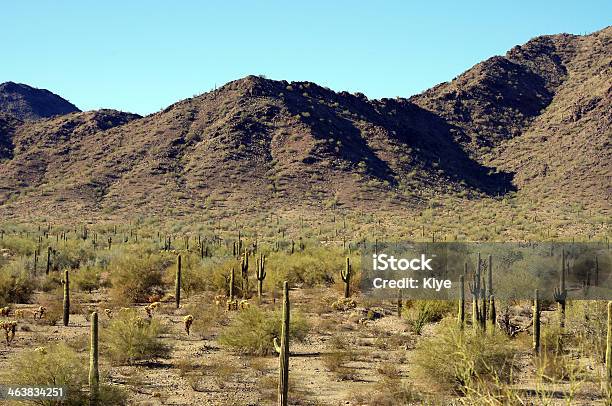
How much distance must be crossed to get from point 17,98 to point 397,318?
420 feet

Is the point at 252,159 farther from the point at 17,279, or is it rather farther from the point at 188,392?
the point at 188,392

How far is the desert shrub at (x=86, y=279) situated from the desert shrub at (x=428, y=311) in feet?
46.0

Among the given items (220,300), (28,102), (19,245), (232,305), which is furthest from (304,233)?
(28,102)

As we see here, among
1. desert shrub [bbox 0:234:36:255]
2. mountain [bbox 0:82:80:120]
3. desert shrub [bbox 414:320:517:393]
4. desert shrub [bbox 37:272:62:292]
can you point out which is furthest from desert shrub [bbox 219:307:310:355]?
mountain [bbox 0:82:80:120]

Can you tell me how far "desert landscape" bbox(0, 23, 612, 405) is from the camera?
13.0 metres

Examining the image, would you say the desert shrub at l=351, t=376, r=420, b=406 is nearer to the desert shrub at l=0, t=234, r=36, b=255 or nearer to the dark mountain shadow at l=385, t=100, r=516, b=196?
the desert shrub at l=0, t=234, r=36, b=255

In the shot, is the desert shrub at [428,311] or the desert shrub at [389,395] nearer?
the desert shrub at [389,395]

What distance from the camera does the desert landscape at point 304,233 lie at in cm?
1305

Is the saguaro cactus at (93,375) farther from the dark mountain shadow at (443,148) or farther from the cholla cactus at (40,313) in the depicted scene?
the dark mountain shadow at (443,148)

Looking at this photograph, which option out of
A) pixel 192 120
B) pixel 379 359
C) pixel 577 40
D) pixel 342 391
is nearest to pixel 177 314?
pixel 379 359

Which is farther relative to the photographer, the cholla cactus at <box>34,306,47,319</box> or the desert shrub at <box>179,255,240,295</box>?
the desert shrub at <box>179,255,240,295</box>

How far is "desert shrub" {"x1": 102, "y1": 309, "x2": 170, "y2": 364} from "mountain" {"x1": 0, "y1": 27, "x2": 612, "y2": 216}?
4292 cm

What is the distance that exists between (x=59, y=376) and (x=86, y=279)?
17880mm

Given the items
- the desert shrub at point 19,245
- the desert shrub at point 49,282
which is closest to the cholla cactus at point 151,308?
the desert shrub at point 49,282
